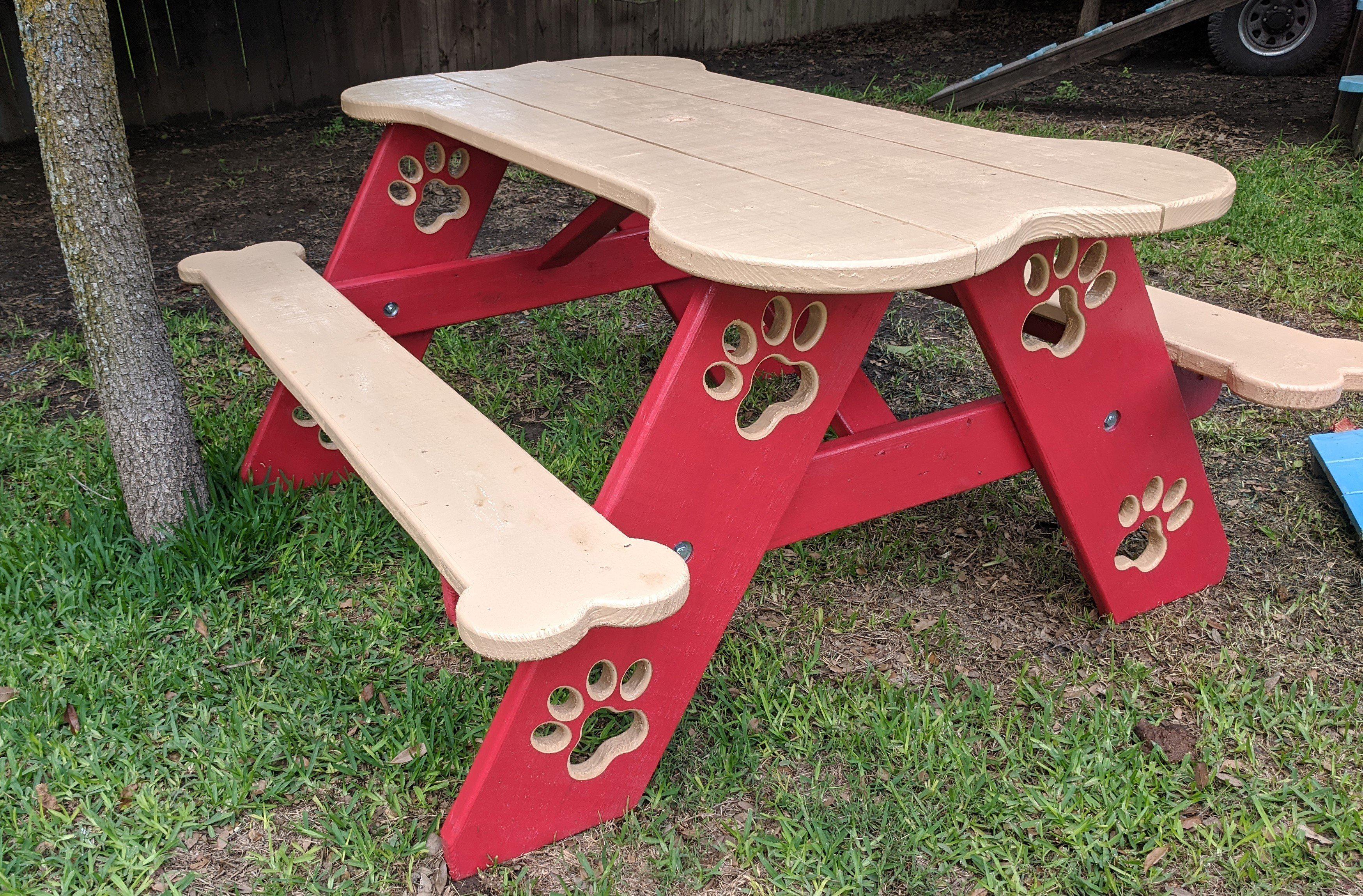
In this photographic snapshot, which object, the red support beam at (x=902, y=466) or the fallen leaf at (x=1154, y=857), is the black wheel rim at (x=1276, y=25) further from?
the fallen leaf at (x=1154, y=857)

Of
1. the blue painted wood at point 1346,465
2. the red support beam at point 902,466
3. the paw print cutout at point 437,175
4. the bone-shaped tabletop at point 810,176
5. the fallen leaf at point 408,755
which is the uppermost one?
the bone-shaped tabletop at point 810,176

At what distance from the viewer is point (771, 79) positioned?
7.24 metres

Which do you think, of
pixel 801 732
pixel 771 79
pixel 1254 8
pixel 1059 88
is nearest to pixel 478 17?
pixel 771 79

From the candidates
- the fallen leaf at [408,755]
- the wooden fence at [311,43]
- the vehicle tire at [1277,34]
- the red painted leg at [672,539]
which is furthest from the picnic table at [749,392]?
the vehicle tire at [1277,34]

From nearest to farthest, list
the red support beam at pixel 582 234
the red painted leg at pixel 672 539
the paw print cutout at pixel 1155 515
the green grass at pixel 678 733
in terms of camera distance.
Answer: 1. the red painted leg at pixel 672 539
2. the green grass at pixel 678 733
3. the paw print cutout at pixel 1155 515
4. the red support beam at pixel 582 234

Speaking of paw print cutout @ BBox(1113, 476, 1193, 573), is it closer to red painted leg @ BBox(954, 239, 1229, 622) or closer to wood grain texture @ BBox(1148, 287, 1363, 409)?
red painted leg @ BBox(954, 239, 1229, 622)

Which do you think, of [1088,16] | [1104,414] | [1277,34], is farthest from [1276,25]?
[1104,414]

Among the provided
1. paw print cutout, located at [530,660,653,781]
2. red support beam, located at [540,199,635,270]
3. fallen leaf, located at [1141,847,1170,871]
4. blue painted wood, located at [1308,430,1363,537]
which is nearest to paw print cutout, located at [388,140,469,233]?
red support beam, located at [540,199,635,270]

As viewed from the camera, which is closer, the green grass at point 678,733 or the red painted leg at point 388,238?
the green grass at point 678,733

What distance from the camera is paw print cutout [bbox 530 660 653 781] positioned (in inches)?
62.1

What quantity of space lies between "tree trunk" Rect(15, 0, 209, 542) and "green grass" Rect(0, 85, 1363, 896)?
0.13 m

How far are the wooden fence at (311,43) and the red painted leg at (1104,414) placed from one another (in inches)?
208

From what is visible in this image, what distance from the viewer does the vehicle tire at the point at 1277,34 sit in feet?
20.2

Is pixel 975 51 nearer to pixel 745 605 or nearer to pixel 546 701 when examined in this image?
pixel 745 605
